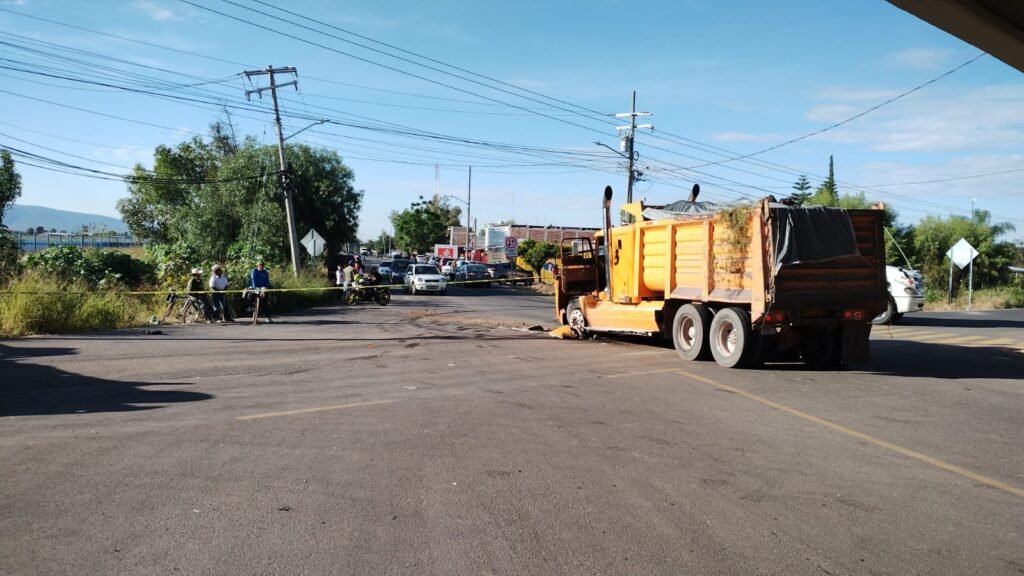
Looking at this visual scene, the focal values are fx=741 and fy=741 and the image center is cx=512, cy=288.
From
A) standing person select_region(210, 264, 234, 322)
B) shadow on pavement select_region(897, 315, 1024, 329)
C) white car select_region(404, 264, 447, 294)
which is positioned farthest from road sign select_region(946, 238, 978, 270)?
standing person select_region(210, 264, 234, 322)

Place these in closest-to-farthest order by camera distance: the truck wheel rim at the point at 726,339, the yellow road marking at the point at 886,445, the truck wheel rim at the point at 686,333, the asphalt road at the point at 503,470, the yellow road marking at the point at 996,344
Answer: the asphalt road at the point at 503,470
the yellow road marking at the point at 886,445
the truck wheel rim at the point at 726,339
the truck wheel rim at the point at 686,333
the yellow road marking at the point at 996,344

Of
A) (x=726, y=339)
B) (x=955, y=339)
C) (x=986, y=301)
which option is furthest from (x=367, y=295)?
(x=986, y=301)

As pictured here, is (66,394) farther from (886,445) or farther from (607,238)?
(607,238)

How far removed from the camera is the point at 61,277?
1991 centimetres

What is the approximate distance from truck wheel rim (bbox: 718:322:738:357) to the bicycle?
1439 centimetres

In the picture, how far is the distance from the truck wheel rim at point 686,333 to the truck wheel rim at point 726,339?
0.85 metres

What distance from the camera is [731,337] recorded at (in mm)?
12555

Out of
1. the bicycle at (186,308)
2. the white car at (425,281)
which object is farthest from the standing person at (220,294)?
the white car at (425,281)

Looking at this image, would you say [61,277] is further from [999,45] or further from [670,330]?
[999,45]

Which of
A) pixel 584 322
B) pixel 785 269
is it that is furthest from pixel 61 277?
pixel 785 269

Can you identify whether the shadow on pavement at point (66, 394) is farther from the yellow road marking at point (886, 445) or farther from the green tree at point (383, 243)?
the green tree at point (383, 243)

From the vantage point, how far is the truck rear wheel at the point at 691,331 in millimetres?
13055

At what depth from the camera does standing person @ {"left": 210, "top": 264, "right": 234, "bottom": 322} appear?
805 inches

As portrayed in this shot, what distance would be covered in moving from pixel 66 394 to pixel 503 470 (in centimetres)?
640
